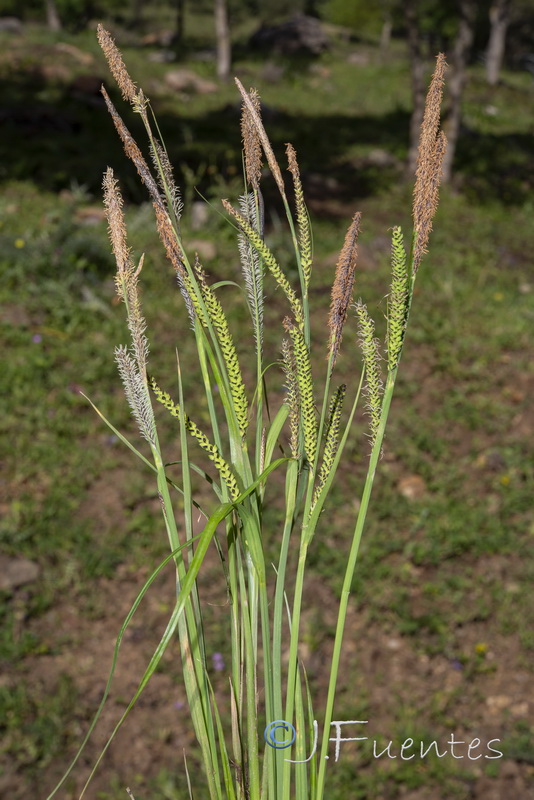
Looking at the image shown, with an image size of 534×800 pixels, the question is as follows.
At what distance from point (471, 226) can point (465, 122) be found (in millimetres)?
6243

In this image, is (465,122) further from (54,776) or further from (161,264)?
(54,776)

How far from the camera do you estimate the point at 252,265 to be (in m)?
0.95

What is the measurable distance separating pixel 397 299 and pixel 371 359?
0.08m

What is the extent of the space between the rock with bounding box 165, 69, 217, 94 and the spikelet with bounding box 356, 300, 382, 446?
51.3 feet

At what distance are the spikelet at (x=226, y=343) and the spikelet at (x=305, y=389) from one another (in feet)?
0.22

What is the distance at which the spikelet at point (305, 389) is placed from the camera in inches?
35.0

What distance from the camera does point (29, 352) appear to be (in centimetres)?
540

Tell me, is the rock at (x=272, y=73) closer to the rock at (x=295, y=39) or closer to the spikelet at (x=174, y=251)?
the rock at (x=295, y=39)

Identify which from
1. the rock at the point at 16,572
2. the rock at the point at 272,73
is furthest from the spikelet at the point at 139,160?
the rock at the point at 272,73

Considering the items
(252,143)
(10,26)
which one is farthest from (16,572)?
(10,26)

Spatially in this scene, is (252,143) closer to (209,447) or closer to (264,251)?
(264,251)

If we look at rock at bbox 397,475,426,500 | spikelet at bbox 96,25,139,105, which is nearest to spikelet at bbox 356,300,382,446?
spikelet at bbox 96,25,139,105

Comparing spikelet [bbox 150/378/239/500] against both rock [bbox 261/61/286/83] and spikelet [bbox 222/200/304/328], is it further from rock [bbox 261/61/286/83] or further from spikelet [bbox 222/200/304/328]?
→ rock [bbox 261/61/286/83]

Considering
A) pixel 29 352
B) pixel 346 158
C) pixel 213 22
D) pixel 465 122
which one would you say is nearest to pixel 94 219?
pixel 29 352
